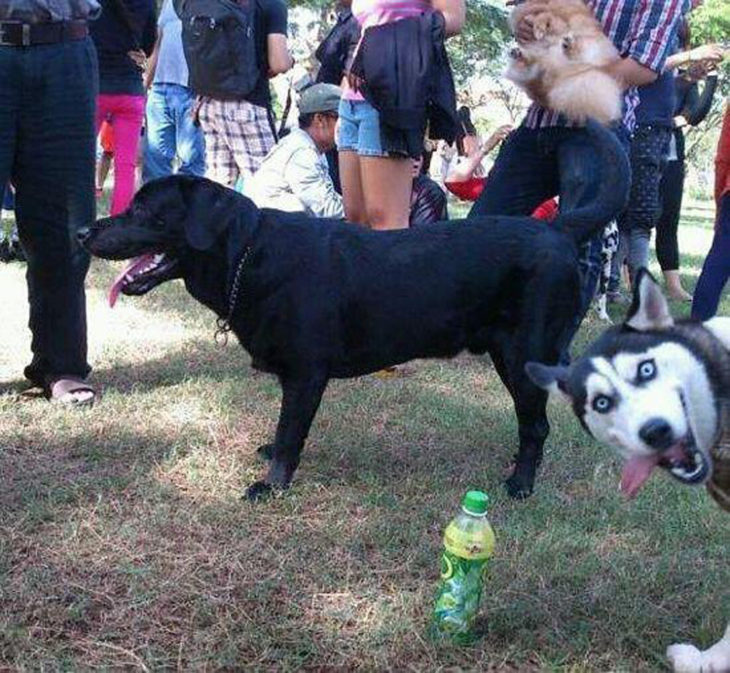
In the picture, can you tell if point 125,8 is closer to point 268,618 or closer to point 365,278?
point 365,278

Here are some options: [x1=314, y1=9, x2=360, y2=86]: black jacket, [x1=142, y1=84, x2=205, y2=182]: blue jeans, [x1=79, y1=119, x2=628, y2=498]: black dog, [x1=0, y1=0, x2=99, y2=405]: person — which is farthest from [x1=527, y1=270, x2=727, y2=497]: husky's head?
[x1=142, y1=84, x2=205, y2=182]: blue jeans

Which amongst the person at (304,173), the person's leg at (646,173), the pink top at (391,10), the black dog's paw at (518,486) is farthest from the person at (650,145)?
the black dog's paw at (518,486)

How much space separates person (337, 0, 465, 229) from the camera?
402 cm

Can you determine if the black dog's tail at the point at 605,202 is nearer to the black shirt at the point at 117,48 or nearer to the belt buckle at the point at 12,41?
the belt buckle at the point at 12,41

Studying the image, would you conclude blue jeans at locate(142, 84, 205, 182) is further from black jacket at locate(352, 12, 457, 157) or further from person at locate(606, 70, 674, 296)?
person at locate(606, 70, 674, 296)

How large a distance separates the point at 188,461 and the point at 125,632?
1.07 m

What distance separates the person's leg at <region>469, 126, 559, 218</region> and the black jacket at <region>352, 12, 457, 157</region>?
391 millimetres

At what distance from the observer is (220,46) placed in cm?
538

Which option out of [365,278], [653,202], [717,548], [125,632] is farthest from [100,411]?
[653,202]

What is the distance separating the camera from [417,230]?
3232mm

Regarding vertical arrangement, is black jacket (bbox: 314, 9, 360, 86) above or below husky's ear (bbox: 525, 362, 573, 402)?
above

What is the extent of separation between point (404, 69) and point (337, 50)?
163 centimetres

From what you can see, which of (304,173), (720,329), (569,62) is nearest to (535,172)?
(569,62)

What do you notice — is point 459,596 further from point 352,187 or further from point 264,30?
point 264,30
